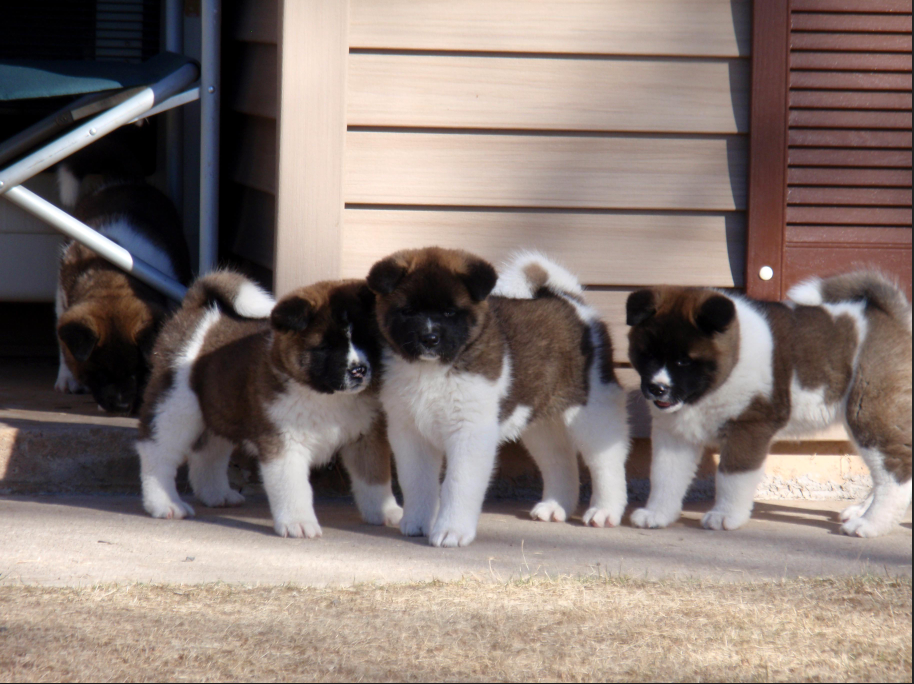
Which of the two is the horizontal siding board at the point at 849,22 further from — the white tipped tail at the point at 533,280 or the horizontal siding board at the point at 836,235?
the white tipped tail at the point at 533,280

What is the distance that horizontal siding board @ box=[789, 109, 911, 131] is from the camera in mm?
4844

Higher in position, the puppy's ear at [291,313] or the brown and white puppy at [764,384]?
the puppy's ear at [291,313]

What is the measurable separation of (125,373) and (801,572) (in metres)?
3.45

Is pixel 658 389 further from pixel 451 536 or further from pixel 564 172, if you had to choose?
pixel 564 172

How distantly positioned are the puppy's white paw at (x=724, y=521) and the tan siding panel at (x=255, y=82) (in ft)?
9.16

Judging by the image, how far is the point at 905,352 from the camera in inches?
168

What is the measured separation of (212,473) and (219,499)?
125 millimetres

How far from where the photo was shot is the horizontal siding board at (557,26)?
4773 millimetres

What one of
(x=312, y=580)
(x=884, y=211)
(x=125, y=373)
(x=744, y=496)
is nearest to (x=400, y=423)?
(x=312, y=580)

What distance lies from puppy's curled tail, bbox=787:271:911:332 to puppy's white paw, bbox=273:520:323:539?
7.55 ft

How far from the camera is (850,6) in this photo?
4797mm

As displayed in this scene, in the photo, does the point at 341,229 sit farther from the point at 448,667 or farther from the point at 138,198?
the point at 448,667

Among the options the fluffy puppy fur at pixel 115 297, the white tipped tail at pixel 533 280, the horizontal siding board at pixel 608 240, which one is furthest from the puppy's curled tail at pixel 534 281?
the fluffy puppy fur at pixel 115 297

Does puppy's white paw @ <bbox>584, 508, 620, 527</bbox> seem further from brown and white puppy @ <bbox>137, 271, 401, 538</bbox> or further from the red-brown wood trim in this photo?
the red-brown wood trim
